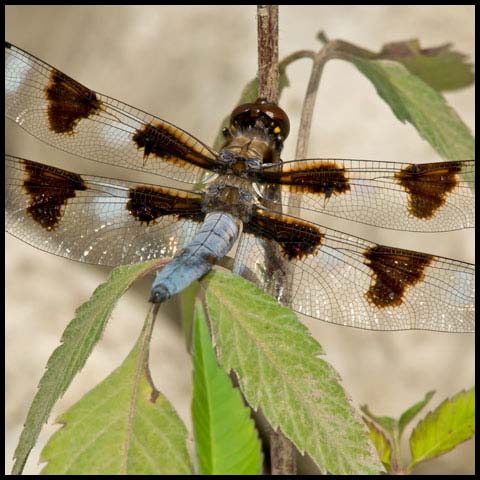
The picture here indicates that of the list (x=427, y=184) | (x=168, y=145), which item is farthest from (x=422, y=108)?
(x=168, y=145)

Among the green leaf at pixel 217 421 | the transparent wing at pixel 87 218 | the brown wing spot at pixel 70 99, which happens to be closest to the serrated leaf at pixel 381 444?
the green leaf at pixel 217 421

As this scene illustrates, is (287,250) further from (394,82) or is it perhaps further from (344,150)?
(344,150)

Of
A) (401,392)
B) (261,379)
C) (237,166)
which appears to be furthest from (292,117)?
(261,379)

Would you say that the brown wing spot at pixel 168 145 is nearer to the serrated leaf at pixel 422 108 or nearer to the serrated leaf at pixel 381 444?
the serrated leaf at pixel 422 108

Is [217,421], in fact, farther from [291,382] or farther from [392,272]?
[392,272]

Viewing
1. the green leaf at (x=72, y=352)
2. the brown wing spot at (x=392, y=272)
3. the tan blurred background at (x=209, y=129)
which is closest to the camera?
the green leaf at (x=72, y=352)

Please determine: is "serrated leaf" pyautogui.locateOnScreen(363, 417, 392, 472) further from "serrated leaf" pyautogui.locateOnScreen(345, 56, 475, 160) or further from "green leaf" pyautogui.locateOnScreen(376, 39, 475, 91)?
"green leaf" pyautogui.locateOnScreen(376, 39, 475, 91)

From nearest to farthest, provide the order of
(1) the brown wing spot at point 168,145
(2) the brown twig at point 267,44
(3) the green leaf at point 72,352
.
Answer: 1. (3) the green leaf at point 72,352
2. (2) the brown twig at point 267,44
3. (1) the brown wing spot at point 168,145
